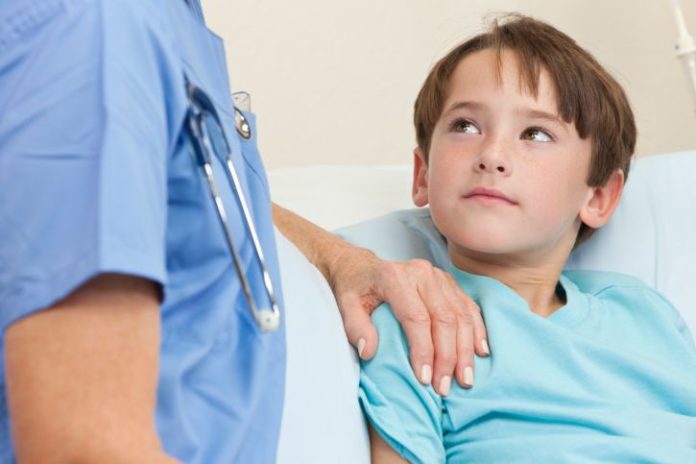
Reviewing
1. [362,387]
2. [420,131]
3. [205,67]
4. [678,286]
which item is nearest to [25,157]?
[205,67]

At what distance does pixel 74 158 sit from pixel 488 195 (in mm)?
746

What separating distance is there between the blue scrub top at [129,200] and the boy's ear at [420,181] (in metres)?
0.68

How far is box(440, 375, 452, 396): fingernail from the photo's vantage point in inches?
46.3

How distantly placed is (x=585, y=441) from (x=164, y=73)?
681 millimetres

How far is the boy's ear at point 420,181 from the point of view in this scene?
1479 millimetres

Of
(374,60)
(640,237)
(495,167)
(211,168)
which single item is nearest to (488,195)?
(495,167)

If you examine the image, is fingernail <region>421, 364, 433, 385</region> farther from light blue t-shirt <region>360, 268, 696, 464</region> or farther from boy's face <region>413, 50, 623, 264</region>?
boy's face <region>413, 50, 623, 264</region>

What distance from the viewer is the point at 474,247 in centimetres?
131

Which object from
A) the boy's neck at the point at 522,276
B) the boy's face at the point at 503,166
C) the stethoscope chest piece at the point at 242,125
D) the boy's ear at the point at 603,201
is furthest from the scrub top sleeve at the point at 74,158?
the boy's ear at the point at 603,201

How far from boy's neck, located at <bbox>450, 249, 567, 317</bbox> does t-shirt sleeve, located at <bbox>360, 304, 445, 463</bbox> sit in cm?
23

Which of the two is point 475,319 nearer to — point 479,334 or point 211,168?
point 479,334

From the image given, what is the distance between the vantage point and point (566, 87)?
137 cm

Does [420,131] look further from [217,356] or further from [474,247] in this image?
[217,356]

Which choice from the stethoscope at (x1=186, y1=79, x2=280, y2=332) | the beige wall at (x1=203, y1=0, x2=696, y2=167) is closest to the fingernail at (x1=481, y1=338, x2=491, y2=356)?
the stethoscope at (x1=186, y1=79, x2=280, y2=332)
